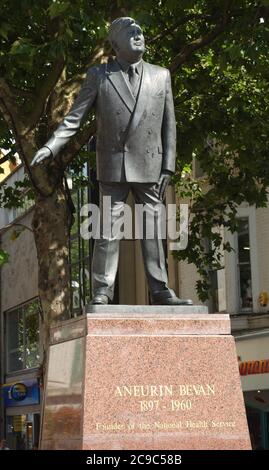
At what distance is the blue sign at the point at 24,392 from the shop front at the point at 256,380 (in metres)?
10.4

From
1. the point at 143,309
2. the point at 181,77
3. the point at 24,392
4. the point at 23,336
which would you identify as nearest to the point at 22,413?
the point at 24,392

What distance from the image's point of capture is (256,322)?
25750mm

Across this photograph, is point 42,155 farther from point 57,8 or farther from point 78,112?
point 57,8

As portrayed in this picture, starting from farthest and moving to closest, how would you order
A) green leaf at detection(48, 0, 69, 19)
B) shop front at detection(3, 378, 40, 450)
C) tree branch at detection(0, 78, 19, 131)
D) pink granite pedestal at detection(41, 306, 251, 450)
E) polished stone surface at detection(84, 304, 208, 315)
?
shop front at detection(3, 378, 40, 450) → tree branch at detection(0, 78, 19, 131) → green leaf at detection(48, 0, 69, 19) → polished stone surface at detection(84, 304, 208, 315) → pink granite pedestal at detection(41, 306, 251, 450)

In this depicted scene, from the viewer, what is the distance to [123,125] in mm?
10320

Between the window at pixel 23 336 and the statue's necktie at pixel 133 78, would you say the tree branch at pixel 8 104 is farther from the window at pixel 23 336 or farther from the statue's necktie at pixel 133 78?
the window at pixel 23 336

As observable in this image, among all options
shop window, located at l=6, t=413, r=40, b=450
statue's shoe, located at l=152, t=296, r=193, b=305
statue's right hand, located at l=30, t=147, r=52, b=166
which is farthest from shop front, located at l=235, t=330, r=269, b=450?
statue's right hand, located at l=30, t=147, r=52, b=166

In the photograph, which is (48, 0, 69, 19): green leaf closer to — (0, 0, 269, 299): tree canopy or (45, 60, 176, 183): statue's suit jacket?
(0, 0, 269, 299): tree canopy

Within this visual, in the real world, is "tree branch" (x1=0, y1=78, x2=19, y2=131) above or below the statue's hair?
above

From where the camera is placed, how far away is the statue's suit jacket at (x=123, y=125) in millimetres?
10328

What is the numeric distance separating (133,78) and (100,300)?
2.11 metres

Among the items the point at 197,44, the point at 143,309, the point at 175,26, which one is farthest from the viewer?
the point at 175,26

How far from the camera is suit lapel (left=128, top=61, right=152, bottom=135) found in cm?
1032
